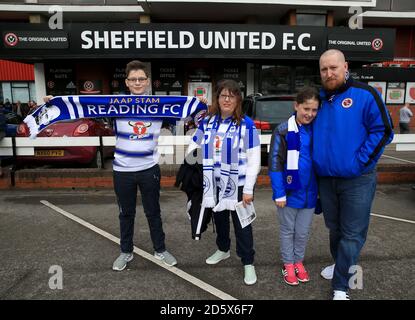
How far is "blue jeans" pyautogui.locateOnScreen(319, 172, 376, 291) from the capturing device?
8.84 ft

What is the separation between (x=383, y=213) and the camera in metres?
5.13

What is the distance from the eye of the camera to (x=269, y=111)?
23.1ft

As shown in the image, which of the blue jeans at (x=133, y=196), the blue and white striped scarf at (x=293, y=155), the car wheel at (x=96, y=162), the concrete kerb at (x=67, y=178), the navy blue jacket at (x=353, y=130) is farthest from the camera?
the car wheel at (x=96, y=162)

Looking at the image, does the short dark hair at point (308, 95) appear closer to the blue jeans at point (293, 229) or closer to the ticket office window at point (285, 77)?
the blue jeans at point (293, 229)

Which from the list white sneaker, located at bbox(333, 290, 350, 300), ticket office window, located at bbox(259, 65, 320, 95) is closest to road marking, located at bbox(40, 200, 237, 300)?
white sneaker, located at bbox(333, 290, 350, 300)

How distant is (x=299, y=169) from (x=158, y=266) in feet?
5.65

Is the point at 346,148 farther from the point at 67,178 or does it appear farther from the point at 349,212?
the point at 67,178

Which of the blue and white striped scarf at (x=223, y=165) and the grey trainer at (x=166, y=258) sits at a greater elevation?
the blue and white striped scarf at (x=223, y=165)

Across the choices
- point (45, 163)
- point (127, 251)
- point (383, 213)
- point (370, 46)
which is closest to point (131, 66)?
point (127, 251)

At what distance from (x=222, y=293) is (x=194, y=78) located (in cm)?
1448

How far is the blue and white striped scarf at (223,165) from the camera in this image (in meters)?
3.03

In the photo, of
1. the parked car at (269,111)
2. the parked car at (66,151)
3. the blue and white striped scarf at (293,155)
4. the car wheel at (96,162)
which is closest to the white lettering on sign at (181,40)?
the parked car at (66,151)

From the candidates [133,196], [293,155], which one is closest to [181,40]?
[133,196]

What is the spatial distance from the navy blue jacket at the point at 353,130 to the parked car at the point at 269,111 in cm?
410
